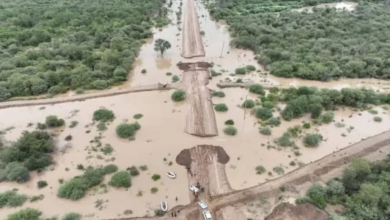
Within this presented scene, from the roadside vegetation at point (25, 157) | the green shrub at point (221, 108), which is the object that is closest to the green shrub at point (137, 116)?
the green shrub at point (221, 108)

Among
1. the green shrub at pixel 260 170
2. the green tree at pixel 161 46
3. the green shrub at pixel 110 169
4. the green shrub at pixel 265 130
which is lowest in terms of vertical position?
the green shrub at pixel 260 170

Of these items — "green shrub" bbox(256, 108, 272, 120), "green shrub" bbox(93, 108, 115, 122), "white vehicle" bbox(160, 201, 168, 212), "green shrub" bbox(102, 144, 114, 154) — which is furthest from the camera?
"green shrub" bbox(256, 108, 272, 120)

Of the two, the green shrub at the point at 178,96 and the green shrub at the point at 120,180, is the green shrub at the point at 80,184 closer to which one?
the green shrub at the point at 120,180

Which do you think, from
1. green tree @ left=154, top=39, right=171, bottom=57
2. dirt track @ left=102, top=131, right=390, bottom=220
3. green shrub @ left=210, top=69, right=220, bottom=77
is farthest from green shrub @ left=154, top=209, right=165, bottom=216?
green tree @ left=154, top=39, right=171, bottom=57

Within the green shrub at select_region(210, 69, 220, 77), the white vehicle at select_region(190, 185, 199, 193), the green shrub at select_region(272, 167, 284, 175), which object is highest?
the green shrub at select_region(210, 69, 220, 77)

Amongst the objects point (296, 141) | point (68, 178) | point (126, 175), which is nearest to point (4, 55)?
point (68, 178)

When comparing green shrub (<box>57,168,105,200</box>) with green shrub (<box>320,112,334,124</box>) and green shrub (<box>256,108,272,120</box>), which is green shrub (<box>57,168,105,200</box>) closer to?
green shrub (<box>256,108,272,120</box>)

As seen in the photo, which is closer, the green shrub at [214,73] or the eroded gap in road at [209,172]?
the eroded gap in road at [209,172]
